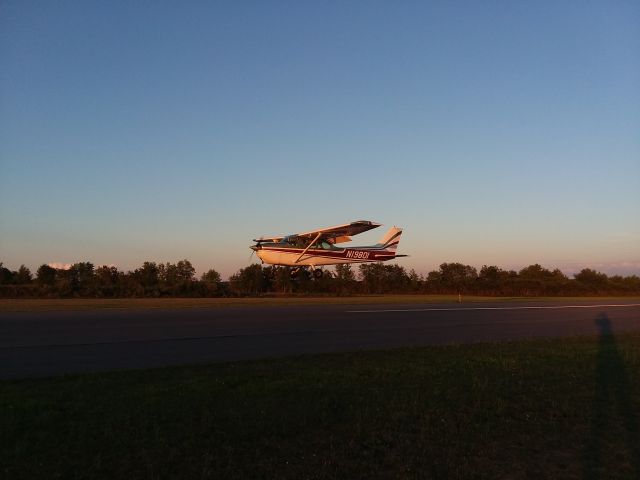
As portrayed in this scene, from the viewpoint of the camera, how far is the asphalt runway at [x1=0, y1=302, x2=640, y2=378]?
41.9ft

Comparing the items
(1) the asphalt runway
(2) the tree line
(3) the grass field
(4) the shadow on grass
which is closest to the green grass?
(4) the shadow on grass

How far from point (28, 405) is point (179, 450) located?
9.41 ft

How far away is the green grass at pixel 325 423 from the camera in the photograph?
5.37m

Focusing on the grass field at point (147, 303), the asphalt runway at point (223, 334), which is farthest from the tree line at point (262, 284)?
the asphalt runway at point (223, 334)

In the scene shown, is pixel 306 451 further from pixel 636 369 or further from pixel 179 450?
pixel 636 369

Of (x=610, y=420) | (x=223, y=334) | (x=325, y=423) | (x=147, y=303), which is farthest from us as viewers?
(x=147, y=303)

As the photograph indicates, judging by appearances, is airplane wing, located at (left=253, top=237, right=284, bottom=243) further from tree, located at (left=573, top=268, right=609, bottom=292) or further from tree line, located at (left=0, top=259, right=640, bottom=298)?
tree, located at (left=573, top=268, right=609, bottom=292)

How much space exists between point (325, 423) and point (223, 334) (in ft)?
38.1

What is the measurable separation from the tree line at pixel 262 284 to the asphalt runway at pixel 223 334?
3215 cm

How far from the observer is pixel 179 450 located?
5.64 m

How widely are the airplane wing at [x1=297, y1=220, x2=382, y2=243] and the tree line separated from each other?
18548mm

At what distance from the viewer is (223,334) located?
17.9m

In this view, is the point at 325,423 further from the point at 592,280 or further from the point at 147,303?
the point at 592,280

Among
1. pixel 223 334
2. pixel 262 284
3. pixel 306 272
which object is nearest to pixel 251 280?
pixel 262 284
